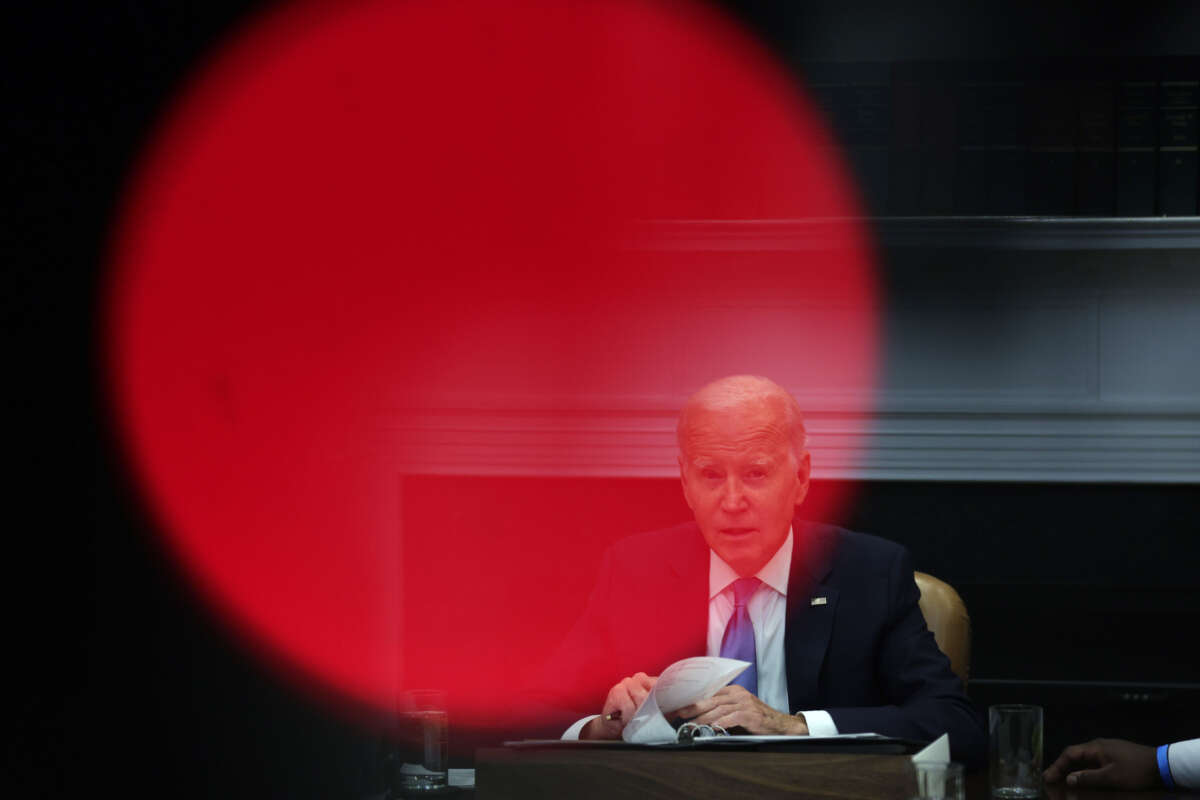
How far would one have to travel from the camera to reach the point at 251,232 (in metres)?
2.90

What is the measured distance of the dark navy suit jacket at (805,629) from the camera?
2047 mm

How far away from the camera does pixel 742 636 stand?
2.13m

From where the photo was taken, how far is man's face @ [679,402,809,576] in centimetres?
205

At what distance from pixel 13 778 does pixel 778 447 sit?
122 centimetres

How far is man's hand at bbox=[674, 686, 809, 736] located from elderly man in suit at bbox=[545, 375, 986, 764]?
0.83 ft

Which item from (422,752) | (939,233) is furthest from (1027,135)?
(422,752)

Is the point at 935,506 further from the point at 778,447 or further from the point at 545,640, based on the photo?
the point at 778,447

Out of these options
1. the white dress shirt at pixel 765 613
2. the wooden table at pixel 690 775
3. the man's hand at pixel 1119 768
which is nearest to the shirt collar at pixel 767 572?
the white dress shirt at pixel 765 613

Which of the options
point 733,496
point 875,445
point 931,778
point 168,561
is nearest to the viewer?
point 931,778

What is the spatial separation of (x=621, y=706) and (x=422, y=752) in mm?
268

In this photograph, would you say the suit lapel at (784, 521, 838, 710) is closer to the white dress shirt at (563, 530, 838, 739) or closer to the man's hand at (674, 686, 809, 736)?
the white dress shirt at (563, 530, 838, 739)

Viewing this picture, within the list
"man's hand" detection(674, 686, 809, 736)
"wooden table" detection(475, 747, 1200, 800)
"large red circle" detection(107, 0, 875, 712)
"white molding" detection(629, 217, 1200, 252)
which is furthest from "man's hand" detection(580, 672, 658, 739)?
"white molding" detection(629, 217, 1200, 252)

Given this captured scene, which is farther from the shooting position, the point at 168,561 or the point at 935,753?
the point at 168,561

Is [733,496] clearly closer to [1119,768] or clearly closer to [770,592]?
[770,592]
